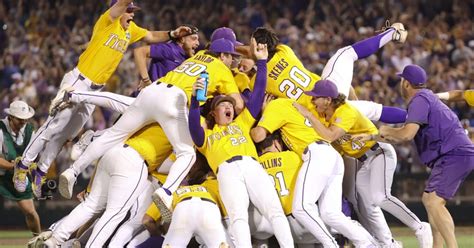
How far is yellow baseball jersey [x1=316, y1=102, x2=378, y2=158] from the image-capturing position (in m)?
11.3

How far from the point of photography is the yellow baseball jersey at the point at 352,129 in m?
11.3

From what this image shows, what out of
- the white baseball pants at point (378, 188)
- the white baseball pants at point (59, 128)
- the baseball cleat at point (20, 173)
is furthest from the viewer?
the baseball cleat at point (20, 173)

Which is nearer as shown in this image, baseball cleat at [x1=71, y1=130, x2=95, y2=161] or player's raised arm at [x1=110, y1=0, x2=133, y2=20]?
baseball cleat at [x1=71, y1=130, x2=95, y2=161]

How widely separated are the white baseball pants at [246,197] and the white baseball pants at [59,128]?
2660mm

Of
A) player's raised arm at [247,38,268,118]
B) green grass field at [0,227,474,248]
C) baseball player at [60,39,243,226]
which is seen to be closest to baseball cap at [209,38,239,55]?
baseball player at [60,39,243,226]

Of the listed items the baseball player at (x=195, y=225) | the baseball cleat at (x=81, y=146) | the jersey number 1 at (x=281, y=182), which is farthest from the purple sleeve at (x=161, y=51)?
the baseball player at (x=195, y=225)

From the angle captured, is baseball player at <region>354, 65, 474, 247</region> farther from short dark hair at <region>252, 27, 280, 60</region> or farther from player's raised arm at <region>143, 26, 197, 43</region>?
player's raised arm at <region>143, 26, 197, 43</region>

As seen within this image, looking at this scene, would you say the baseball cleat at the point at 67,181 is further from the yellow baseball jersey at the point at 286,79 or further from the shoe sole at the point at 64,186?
the yellow baseball jersey at the point at 286,79

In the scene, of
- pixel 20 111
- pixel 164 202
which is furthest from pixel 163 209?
pixel 20 111

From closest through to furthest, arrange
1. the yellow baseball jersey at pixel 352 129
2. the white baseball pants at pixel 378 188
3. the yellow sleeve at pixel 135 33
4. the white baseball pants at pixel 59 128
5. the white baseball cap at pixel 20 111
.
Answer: the yellow baseball jersey at pixel 352 129 < the white baseball pants at pixel 378 188 < the white baseball pants at pixel 59 128 < the yellow sleeve at pixel 135 33 < the white baseball cap at pixel 20 111

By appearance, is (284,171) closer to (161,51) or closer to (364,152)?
(364,152)

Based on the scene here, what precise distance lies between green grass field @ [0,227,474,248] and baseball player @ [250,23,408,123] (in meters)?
2.49

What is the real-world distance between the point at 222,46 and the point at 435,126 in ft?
8.58

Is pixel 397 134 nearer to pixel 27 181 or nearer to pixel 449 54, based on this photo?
pixel 27 181
